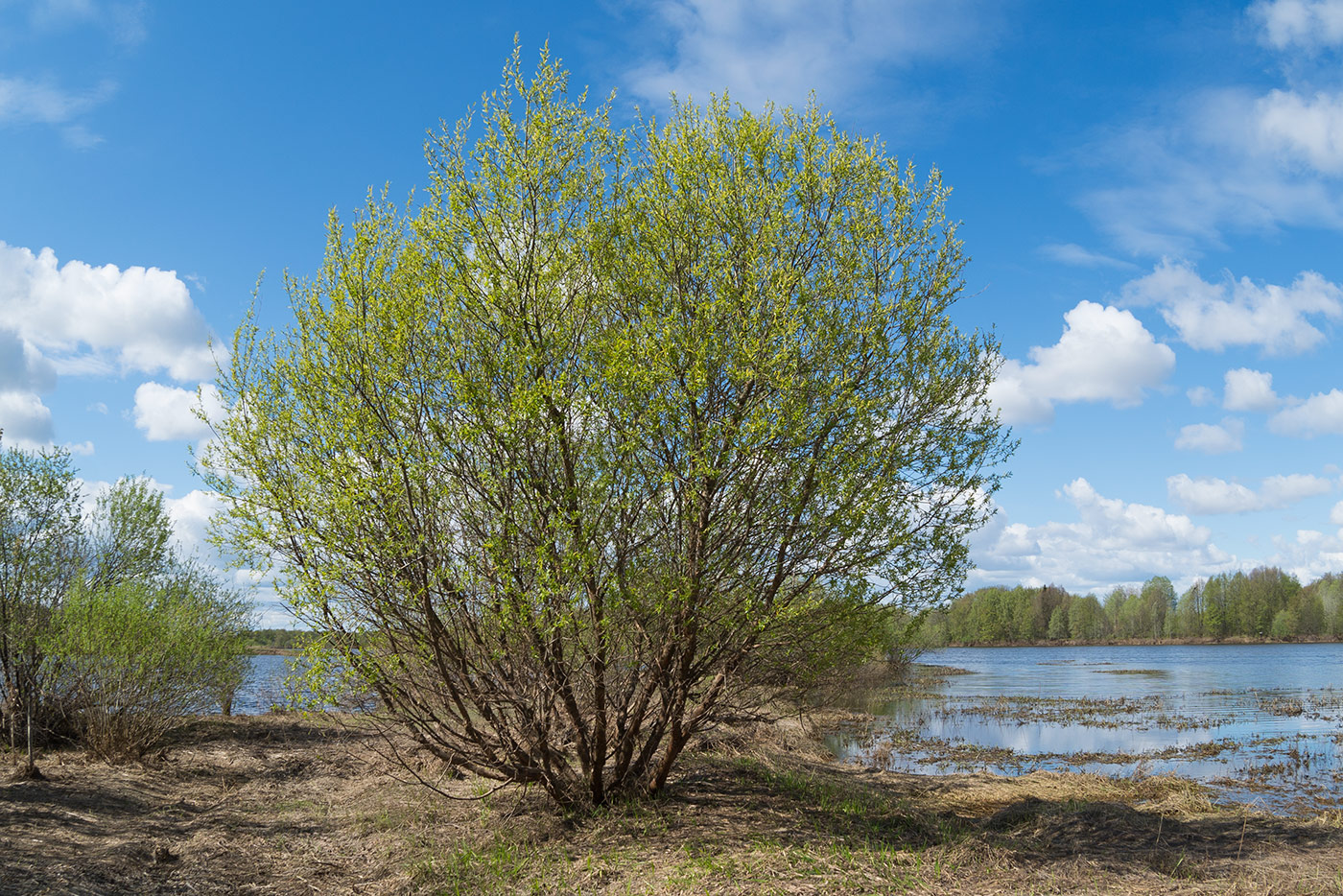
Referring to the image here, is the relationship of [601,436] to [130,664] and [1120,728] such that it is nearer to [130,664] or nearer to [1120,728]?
[130,664]

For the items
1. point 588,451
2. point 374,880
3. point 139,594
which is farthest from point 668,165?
point 139,594

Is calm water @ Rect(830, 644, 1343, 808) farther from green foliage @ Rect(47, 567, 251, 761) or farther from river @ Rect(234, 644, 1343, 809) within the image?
green foliage @ Rect(47, 567, 251, 761)

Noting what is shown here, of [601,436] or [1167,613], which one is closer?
[601,436]

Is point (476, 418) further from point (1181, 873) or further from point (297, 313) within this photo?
point (1181, 873)

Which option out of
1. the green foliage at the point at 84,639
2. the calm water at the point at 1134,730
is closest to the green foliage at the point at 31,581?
the green foliage at the point at 84,639

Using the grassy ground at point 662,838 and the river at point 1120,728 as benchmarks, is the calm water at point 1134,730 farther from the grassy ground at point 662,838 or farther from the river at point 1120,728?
the grassy ground at point 662,838

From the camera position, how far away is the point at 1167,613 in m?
97.2

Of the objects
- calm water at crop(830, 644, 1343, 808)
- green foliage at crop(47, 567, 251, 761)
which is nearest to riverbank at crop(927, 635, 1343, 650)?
calm water at crop(830, 644, 1343, 808)

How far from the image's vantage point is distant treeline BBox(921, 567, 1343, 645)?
8669 cm

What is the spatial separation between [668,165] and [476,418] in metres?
3.55

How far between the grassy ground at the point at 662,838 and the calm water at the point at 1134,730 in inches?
165

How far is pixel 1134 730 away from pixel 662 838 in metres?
19.3

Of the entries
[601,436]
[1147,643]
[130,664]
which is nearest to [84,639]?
[130,664]

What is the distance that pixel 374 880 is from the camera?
7.96 m
